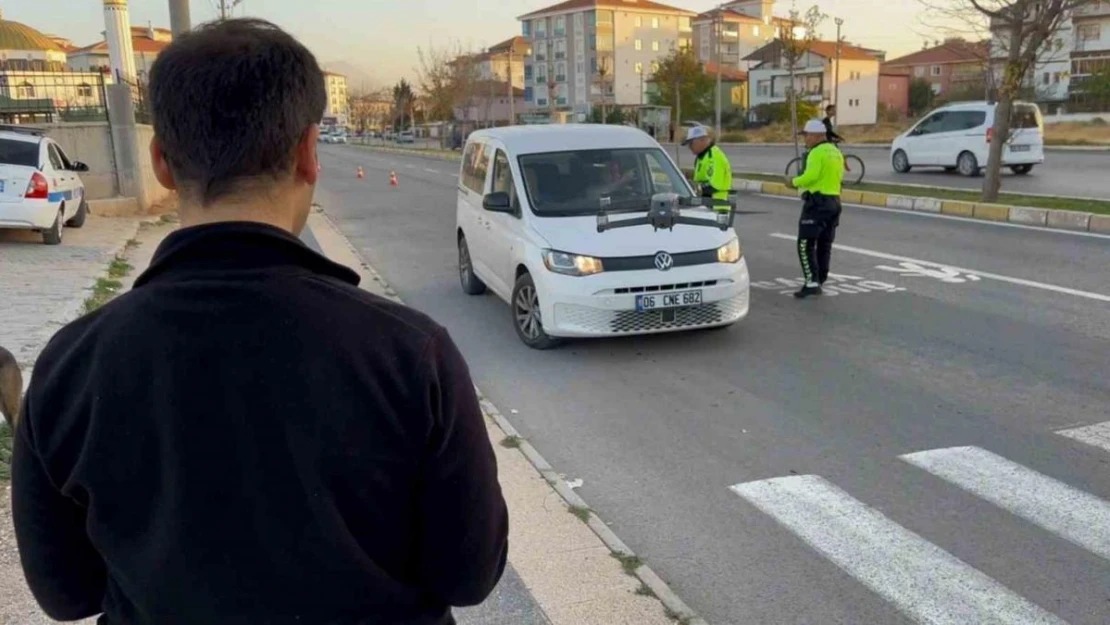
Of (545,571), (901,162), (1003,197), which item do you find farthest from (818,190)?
(901,162)

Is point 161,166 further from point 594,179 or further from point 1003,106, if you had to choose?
point 1003,106

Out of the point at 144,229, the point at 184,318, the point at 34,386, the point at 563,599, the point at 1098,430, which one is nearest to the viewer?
the point at 184,318

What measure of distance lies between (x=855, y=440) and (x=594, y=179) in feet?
12.9

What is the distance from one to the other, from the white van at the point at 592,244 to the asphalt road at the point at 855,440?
34 cm

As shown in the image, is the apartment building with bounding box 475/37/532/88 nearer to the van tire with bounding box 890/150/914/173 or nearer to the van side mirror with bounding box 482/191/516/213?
the van tire with bounding box 890/150/914/173

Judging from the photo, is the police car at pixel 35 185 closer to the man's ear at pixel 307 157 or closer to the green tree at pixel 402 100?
the man's ear at pixel 307 157

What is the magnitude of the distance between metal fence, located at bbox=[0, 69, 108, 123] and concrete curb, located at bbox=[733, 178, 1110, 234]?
1617cm

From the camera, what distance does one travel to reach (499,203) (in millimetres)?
8781

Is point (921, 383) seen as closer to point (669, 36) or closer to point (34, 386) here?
point (34, 386)

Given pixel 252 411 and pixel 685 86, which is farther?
pixel 685 86

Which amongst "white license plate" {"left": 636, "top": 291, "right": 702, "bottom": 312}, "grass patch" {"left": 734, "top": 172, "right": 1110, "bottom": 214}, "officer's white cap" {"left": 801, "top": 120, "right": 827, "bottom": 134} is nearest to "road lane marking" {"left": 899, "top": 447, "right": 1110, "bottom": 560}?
"white license plate" {"left": 636, "top": 291, "right": 702, "bottom": 312}

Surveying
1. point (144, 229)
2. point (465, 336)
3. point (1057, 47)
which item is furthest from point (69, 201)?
point (1057, 47)

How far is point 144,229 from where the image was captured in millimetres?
17156

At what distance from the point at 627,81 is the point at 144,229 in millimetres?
95864
